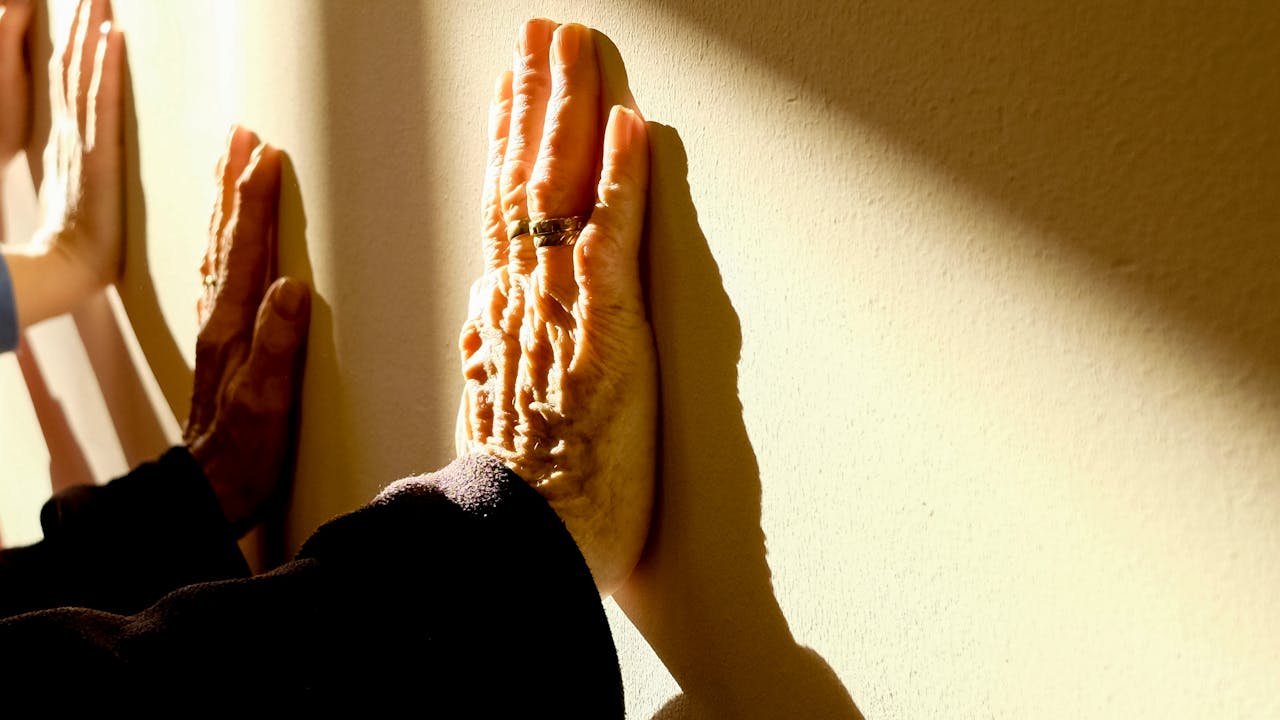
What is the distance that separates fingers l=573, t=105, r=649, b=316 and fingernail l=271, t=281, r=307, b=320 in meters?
0.52

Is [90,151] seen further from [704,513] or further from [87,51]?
[704,513]

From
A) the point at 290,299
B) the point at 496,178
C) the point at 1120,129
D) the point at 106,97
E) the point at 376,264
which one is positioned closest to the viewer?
the point at 1120,129

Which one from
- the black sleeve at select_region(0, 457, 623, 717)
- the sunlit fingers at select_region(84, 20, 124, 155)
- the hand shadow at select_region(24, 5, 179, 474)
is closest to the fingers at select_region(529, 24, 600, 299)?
the black sleeve at select_region(0, 457, 623, 717)

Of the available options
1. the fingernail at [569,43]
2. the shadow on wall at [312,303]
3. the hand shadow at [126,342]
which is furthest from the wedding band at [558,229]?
the hand shadow at [126,342]

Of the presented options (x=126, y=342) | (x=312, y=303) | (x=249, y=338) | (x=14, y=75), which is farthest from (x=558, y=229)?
(x=14, y=75)

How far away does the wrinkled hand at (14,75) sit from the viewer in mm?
1689

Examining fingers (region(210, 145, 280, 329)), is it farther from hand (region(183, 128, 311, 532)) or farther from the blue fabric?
the blue fabric

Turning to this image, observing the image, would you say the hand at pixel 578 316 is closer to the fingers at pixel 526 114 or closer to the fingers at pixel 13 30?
the fingers at pixel 526 114

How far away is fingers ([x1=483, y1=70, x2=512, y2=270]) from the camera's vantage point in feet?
2.36

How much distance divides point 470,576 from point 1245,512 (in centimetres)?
43

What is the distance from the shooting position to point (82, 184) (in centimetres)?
144

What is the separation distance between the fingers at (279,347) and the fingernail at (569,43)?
1.66 feet

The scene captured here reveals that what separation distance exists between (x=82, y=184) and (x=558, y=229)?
1077 millimetres

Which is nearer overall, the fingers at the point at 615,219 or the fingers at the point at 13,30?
the fingers at the point at 615,219
